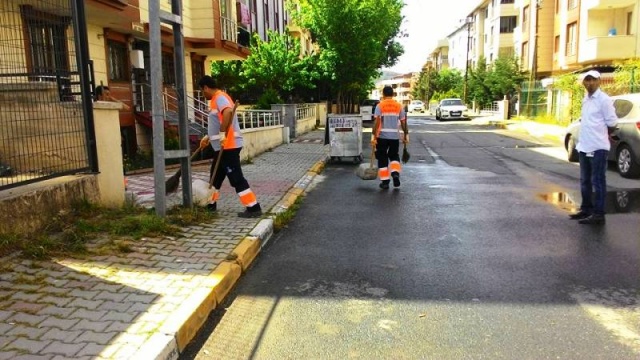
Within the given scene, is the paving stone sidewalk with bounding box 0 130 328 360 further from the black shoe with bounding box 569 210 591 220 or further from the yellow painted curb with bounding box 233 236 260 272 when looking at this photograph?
the black shoe with bounding box 569 210 591 220

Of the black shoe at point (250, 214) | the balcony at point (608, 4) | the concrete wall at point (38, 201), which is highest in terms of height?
the balcony at point (608, 4)

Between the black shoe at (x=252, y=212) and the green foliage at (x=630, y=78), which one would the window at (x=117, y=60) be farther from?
the green foliage at (x=630, y=78)

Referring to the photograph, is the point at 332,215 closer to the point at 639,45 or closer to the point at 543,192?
the point at 543,192

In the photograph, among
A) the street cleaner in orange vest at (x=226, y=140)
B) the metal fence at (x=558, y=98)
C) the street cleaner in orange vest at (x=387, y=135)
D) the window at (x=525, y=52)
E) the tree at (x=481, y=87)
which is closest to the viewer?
the street cleaner in orange vest at (x=226, y=140)

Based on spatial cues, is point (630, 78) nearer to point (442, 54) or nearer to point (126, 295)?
point (126, 295)

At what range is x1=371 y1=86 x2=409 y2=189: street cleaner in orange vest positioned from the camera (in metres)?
9.49

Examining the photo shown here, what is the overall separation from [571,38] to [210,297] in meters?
37.4

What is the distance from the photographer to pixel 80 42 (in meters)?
6.05

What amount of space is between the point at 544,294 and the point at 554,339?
846 mm

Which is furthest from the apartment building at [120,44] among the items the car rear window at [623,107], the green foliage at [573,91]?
the green foliage at [573,91]

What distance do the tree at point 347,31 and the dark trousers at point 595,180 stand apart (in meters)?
20.3

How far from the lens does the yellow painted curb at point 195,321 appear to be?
3516 millimetres

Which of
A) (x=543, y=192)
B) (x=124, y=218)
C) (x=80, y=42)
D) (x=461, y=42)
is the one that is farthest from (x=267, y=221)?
(x=461, y=42)

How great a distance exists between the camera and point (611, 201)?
8.02 m
